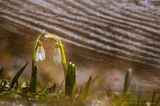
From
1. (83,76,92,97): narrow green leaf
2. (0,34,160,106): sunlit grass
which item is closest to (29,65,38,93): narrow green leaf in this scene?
(0,34,160,106): sunlit grass

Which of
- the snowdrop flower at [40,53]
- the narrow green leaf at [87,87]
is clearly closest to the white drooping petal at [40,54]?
the snowdrop flower at [40,53]

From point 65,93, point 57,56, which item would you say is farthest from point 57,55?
point 65,93

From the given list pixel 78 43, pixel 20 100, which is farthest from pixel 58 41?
pixel 20 100

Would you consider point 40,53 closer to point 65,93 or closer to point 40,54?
point 40,54

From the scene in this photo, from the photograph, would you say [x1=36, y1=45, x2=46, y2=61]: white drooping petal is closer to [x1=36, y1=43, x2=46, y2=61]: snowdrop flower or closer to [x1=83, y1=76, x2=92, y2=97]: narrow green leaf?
[x1=36, y1=43, x2=46, y2=61]: snowdrop flower

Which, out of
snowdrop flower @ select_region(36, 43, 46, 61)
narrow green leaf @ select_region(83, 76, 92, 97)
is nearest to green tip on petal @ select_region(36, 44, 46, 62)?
snowdrop flower @ select_region(36, 43, 46, 61)

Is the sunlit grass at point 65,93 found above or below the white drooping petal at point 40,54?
below

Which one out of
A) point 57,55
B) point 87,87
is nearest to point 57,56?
point 57,55

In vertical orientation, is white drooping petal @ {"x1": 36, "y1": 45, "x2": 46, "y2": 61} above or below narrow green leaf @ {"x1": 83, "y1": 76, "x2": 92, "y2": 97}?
above

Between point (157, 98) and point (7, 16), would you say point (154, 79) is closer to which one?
point (157, 98)

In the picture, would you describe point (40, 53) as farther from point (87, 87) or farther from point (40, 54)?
point (87, 87)

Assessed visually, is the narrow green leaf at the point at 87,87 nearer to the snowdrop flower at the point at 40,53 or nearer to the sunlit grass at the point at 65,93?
the sunlit grass at the point at 65,93
